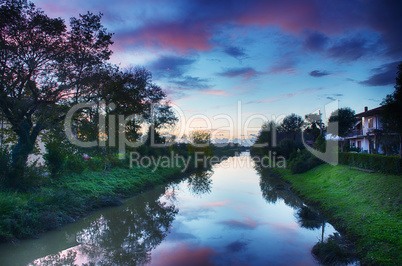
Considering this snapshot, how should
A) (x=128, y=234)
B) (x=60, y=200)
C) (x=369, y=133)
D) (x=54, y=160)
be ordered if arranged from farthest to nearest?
(x=369, y=133)
(x=54, y=160)
(x=60, y=200)
(x=128, y=234)

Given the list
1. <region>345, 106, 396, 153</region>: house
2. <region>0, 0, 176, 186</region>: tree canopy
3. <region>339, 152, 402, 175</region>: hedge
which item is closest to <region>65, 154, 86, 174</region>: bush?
<region>0, 0, 176, 186</region>: tree canopy

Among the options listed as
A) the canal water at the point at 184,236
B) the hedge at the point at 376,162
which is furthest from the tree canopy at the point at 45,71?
the hedge at the point at 376,162

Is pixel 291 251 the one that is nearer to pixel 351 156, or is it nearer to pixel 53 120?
pixel 53 120

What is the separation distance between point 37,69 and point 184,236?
407 inches

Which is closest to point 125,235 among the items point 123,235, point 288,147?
point 123,235

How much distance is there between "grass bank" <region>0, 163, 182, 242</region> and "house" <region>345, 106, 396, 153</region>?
1062 inches

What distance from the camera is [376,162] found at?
16672 millimetres

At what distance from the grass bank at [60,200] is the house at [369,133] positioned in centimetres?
2698

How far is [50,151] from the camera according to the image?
15.0m

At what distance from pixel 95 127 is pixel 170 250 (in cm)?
813

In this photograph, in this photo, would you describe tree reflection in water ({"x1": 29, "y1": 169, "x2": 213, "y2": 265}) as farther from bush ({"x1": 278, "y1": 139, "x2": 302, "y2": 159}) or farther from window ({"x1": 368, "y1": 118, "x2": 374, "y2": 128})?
window ({"x1": 368, "y1": 118, "x2": 374, "y2": 128})

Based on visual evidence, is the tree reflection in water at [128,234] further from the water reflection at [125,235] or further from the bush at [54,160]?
the bush at [54,160]

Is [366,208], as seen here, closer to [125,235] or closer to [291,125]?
[125,235]

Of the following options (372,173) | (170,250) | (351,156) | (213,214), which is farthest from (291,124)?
(170,250)
